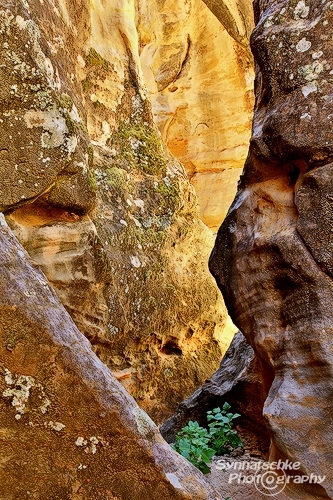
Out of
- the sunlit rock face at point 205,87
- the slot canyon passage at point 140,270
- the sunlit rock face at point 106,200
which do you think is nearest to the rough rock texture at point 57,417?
the slot canyon passage at point 140,270

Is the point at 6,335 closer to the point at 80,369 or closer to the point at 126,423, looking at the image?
the point at 80,369

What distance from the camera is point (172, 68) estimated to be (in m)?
11.9

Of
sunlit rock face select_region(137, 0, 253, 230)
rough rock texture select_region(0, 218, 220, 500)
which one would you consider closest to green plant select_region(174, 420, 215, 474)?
rough rock texture select_region(0, 218, 220, 500)

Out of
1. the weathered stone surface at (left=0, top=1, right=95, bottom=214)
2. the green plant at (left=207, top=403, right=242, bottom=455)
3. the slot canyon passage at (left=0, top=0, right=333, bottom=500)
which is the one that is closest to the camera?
the slot canyon passage at (left=0, top=0, right=333, bottom=500)

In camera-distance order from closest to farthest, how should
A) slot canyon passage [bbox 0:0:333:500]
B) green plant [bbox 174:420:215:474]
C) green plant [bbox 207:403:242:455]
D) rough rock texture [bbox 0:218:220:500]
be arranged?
1. rough rock texture [bbox 0:218:220:500]
2. slot canyon passage [bbox 0:0:333:500]
3. green plant [bbox 174:420:215:474]
4. green plant [bbox 207:403:242:455]

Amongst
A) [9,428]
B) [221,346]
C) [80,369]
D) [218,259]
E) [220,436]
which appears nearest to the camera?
[9,428]

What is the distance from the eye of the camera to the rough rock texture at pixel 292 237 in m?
3.17

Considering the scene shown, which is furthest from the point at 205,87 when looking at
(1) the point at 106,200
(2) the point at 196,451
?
Answer: (2) the point at 196,451

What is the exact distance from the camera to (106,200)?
250 inches

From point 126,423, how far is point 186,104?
10.8 metres

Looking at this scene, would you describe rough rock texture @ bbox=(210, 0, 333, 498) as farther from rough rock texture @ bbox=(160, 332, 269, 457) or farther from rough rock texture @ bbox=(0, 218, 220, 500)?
rough rock texture @ bbox=(0, 218, 220, 500)

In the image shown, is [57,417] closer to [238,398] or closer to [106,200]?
[238,398]

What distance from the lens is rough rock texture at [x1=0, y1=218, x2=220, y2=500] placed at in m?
2.14

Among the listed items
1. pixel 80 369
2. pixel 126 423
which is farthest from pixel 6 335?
pixel 126 423
